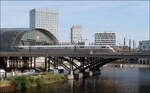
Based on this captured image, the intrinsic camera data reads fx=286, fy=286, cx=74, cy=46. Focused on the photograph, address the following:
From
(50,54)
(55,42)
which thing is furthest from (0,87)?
(55,42)

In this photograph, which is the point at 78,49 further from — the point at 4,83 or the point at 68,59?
the point at 4,83

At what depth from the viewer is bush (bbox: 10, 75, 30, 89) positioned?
6011 cm

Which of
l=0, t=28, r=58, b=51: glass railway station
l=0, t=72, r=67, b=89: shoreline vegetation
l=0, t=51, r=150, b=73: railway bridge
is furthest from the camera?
l=0, t=28, r=58, b=51: glass railway station

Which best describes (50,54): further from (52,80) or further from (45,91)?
(45,91)

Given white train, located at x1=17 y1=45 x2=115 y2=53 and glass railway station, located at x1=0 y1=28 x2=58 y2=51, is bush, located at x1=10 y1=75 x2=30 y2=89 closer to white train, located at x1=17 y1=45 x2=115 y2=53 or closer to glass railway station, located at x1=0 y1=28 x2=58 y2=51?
white train, located at x1=17 y1=45 x2=115 y2=53

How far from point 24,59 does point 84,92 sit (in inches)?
1986

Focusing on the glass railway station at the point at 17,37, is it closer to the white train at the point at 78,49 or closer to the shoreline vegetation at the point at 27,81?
the white train at the point at 78,49

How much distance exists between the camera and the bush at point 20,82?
60112 millimetres

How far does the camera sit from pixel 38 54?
83.5m

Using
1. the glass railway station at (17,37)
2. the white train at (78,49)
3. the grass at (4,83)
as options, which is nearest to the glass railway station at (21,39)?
the glass railway station at (17,37)

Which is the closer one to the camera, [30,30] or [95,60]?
[95,60]

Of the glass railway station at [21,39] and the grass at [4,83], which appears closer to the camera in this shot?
the grass at [4,83]

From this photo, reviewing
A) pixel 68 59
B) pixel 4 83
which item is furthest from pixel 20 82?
pixel 68 59

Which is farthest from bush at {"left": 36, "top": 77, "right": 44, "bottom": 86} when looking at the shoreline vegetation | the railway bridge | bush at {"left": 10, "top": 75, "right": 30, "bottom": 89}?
the railway bridge
